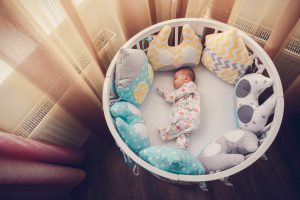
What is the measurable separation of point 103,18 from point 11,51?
0.48 meters

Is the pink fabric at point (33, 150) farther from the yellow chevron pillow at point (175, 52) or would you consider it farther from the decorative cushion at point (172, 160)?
the yellow chevron pillow at point (175, 52)

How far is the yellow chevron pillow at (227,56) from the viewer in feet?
3.59

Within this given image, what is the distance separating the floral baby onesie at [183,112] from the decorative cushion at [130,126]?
109 millimetres

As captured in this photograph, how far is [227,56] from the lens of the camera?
1135mm

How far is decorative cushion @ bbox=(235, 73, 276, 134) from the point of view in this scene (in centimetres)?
104

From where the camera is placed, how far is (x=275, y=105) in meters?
1.02

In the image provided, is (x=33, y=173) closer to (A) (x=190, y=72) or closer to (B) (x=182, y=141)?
(B) (x=182, y=141)

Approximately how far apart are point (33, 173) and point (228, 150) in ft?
2.45

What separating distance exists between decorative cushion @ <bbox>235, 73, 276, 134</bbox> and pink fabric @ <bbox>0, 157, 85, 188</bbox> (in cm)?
80

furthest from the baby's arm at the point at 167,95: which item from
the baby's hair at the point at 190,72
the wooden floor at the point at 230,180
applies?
the wooden floor at the point at 230,180

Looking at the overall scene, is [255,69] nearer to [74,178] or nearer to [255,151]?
[255,151]

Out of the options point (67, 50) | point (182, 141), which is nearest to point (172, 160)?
point (182, 141)

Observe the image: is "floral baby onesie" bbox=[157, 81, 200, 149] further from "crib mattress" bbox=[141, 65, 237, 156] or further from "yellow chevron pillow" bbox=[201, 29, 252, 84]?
"yellow chevron pillow" bbox=[201, 29, 252, 84]

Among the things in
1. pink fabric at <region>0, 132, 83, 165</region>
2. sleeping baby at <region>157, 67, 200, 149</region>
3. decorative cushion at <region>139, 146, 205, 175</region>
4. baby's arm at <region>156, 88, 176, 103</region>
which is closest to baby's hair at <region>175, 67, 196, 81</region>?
sleeping baby at <region>157, 67, 200, 149</region>
